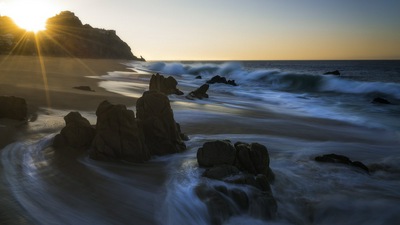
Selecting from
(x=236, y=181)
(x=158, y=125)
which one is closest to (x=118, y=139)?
(x=158, y=125)

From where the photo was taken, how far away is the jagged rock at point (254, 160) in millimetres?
5164

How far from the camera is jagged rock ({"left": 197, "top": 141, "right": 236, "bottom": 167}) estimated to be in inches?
202

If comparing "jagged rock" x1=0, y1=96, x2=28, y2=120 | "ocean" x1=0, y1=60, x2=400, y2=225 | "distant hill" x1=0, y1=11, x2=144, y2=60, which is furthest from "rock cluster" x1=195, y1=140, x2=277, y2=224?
"distant hill" x1=0, y1=11, x2=144, y2=60

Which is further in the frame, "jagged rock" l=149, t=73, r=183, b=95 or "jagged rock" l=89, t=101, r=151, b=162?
"jagged rock" l=149, t=73, r=183, b=95

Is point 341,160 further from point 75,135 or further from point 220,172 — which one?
point 75,135

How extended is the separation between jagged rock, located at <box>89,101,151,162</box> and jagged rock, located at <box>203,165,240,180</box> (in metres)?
1.42

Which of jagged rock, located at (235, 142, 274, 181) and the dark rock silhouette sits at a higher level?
jagged rock, located at (235, 142, 274, 181)

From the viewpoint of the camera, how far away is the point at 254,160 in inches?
205

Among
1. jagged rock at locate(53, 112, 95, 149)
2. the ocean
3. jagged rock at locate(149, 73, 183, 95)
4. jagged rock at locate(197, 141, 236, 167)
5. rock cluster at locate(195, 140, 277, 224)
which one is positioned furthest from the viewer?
jagged rock at locate(149, 73, 183, 95)

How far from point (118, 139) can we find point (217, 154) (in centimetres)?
178

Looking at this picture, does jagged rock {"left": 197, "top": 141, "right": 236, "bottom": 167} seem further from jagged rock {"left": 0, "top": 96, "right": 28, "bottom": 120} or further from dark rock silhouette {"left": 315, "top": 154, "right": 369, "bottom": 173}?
jagged rock {"left": 0, "top": 96, "right": 28, "bottom": 120}

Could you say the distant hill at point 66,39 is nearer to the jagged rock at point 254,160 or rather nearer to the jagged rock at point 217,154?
the jagged rock at point 217,154

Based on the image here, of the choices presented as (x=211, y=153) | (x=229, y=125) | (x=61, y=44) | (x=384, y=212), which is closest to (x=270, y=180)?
(x=211, y=153)

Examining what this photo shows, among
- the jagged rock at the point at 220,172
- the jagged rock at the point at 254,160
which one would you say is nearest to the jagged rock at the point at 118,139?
the jagged rock at the point at 220,172
